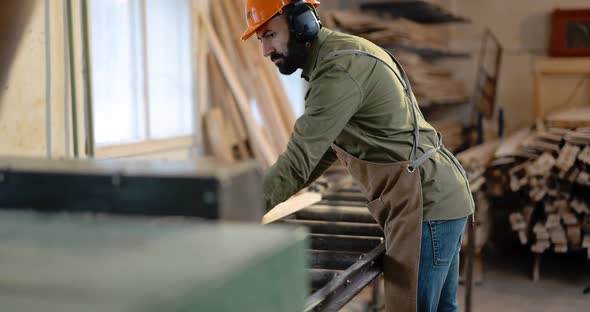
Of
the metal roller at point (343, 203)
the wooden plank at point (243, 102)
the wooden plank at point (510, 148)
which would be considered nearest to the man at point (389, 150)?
the metal roller at point (343, 203)

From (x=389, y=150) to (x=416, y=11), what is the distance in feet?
16.9

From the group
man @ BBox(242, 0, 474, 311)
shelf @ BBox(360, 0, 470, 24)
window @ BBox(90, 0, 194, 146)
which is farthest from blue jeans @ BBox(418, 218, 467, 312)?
shelf @ BBox(360, 0, 470, 24)

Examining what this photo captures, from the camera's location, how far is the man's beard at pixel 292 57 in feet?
8.39

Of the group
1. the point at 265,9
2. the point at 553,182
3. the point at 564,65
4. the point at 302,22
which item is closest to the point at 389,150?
the point at 302,22

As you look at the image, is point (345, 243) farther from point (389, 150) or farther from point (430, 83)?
point (430, 83)

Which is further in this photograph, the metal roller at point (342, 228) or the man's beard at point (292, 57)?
the metal roller at point (342, 228)

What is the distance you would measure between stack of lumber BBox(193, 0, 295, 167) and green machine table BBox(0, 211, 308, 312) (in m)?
4.26

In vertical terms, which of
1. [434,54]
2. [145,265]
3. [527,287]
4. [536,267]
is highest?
[434,54]

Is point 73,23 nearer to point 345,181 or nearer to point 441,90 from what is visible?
point 345,181

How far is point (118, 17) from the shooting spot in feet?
14.6

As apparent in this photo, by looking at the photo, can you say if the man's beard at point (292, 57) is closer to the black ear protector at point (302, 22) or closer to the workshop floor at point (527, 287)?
the black ear protector at point (302, 22)

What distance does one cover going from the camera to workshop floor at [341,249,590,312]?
5.18 meters

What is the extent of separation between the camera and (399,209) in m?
2.60

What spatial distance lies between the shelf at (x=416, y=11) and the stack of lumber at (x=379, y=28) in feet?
0.70
